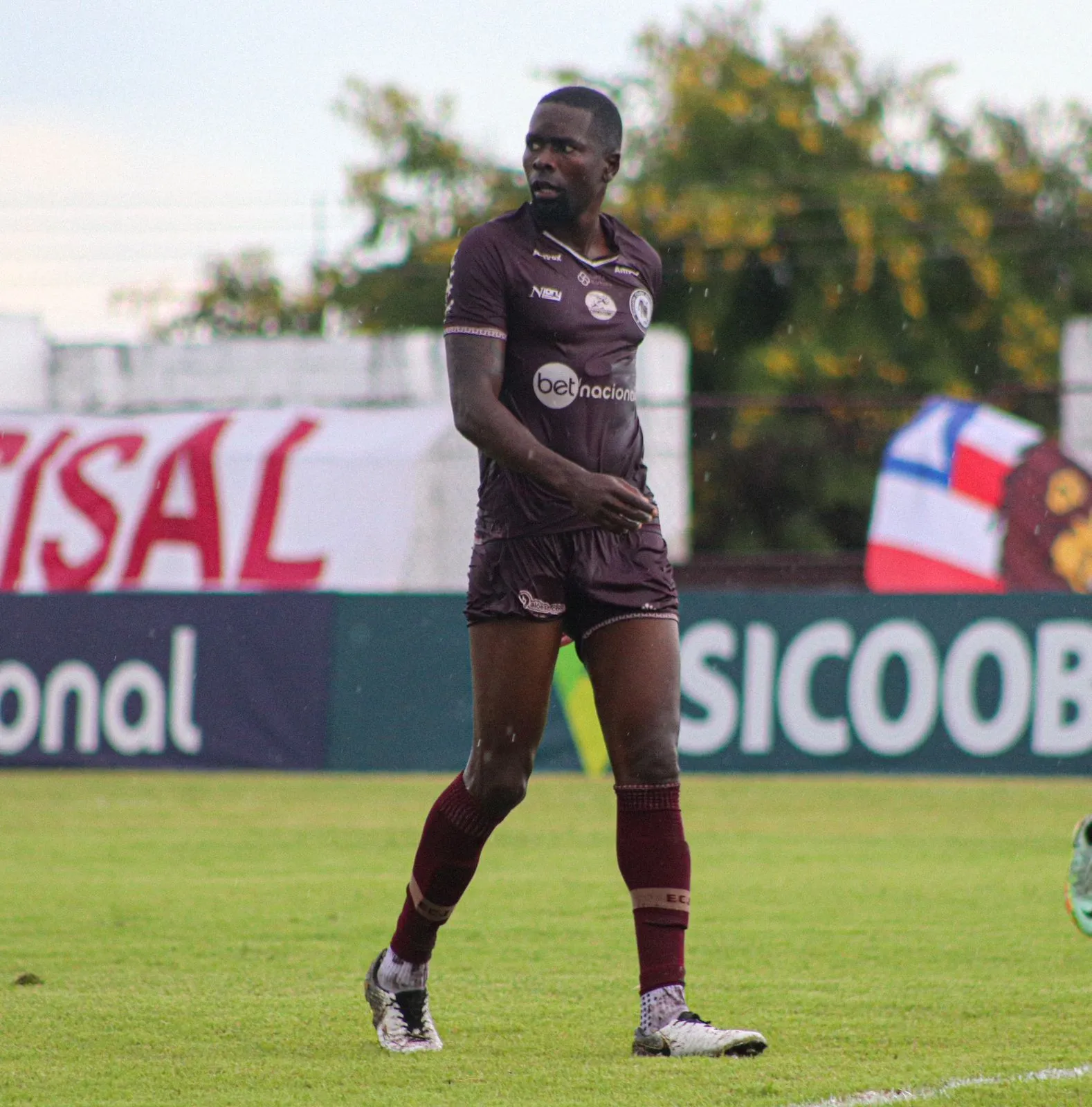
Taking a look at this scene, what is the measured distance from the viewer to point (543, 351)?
5.01m

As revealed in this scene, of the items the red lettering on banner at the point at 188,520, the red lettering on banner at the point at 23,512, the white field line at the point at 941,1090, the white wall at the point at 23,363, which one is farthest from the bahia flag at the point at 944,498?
the white field line at the point at 941,1090

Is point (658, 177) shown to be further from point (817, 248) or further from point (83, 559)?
point (83, 559)

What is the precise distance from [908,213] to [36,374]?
13.6m

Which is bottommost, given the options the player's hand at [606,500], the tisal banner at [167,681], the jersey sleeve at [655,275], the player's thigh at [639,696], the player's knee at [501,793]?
→ the tisal banner at [167,681]

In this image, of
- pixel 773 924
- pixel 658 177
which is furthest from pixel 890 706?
pixel 658 177

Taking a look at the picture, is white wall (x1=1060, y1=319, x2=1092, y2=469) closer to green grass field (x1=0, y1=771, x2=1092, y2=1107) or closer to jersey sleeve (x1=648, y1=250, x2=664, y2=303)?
green grass field (x1=0, y1=771, x2=1092, y2=1107)

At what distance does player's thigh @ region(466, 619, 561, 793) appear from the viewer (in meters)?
4.95

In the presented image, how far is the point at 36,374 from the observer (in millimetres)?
26422

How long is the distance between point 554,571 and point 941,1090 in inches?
56.7

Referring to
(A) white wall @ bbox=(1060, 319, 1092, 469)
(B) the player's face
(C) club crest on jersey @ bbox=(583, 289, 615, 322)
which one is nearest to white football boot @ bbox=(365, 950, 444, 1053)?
(C) club crest on jersey @ bbox=(583, 289, 615, 322)

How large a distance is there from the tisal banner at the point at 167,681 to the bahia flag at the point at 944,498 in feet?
20.2

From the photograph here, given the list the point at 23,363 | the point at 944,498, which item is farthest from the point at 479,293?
the point at 23,363

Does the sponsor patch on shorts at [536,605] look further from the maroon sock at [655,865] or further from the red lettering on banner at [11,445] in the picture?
the red lettering on banner at [11,445]

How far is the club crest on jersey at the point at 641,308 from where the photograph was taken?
516cm
